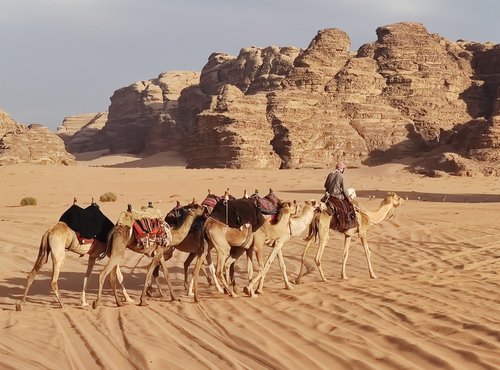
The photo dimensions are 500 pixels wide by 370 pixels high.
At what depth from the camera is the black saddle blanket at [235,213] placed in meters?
9.27

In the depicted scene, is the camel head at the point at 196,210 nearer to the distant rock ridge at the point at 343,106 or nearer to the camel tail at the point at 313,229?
the camel tail at the point at 313,229

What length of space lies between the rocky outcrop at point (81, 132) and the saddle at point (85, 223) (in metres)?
97.3

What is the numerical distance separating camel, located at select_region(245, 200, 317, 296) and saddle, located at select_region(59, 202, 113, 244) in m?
2.23

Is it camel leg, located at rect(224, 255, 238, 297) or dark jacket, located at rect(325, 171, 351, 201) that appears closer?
camel leg, located at rect(224, 255, 238, 297)

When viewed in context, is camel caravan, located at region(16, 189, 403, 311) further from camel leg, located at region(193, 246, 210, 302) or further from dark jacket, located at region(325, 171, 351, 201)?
dark jacket, located at region(325, 171, 351, 201)

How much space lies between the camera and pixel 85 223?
893cm

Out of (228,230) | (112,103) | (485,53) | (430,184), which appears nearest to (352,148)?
(430,184)

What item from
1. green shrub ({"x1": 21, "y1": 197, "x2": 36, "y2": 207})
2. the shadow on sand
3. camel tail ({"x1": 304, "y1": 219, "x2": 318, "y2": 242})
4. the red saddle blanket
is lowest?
green shrub ({"x1": 21, "y1": 197, "x2": 36, "y2": 207})

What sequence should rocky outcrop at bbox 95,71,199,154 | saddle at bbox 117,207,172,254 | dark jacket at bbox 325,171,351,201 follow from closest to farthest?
1. saddle at bbox 117,207,172,254
2. dark jacket at bbox 325,171,351,201
3. rocky outcrop at bbox 95,71,199,154

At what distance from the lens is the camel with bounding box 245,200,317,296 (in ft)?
30.8

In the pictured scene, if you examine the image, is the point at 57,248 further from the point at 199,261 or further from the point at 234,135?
the point at 234,135

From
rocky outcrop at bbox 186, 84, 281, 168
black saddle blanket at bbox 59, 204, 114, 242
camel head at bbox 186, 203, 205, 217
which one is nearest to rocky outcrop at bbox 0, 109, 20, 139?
rocky outcrop at bbox 186, 84, 281, 168

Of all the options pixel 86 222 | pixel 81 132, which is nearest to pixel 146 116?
pixel 81 132

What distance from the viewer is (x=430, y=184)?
1586 inches
